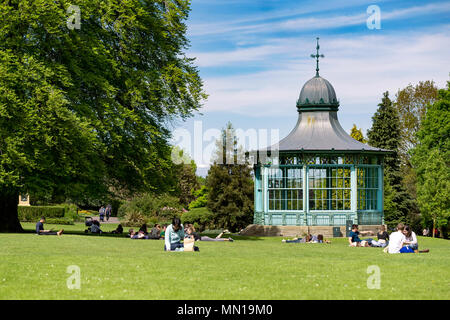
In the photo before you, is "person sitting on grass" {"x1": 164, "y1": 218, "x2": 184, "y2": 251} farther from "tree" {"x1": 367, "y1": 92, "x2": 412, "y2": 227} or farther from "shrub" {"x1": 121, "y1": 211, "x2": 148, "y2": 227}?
"tree" {"x1": 367, "y1": 92, "x2": 412, "y2": 227}

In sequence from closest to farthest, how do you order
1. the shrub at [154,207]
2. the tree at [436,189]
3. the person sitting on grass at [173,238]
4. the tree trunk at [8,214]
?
the person sitting on grass at [173,238], the tree trunk at [8,214], the tree at [436,189], the shrub at [154,207]

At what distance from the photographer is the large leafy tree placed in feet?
94.3

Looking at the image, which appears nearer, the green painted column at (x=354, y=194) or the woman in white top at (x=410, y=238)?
the woman in white top at (x=410, y=238)

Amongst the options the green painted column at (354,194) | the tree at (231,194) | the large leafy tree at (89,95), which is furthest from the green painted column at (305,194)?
the tree at (231,194)

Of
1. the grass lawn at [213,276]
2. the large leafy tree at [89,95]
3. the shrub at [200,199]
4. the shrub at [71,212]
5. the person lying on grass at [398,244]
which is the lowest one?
the grass lawn at [213,276]

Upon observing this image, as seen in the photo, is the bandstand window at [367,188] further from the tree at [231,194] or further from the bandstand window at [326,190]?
the tree at [231,194]

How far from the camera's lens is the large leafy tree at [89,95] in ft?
94.3

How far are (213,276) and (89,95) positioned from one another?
19302 millimetres

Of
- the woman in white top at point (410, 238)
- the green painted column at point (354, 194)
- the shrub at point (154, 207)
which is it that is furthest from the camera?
the shrub at point (154, 207)

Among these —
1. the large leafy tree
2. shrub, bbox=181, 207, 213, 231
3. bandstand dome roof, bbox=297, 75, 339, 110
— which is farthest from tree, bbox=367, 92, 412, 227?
the large leafy tree

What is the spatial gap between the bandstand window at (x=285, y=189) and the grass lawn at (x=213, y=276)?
67.7 feet
